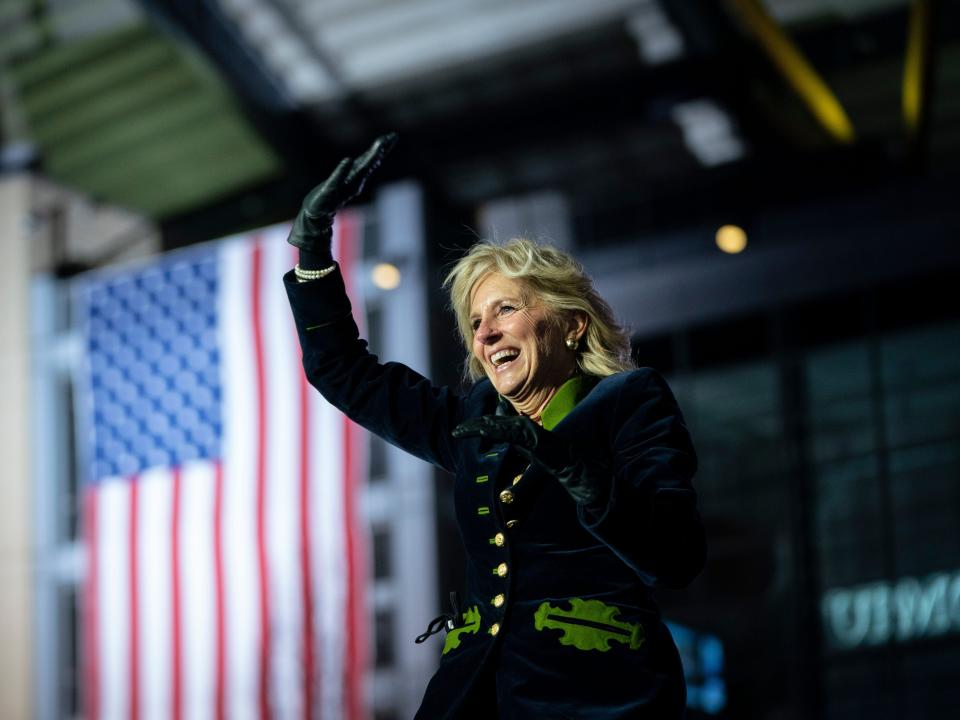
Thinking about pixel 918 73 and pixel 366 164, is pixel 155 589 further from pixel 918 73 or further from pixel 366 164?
pixel 366 164

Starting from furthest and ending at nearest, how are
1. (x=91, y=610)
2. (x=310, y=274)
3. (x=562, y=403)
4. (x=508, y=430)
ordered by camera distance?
1. (x=91, y=610)
2. (x=310, y=274)
3. (x=562, y=403)
4. (x=508, y=430)

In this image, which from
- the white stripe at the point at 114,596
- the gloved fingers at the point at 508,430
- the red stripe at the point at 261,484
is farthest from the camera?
the white stripe at the point at 114,596

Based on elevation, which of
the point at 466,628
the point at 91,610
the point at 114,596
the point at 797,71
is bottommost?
the point at 91,610

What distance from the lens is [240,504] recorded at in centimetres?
1357

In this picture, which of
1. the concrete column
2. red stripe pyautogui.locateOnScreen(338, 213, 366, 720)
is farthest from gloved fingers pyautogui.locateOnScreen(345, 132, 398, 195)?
the concrete column

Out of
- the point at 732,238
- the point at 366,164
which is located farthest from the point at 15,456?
the point at 366,164

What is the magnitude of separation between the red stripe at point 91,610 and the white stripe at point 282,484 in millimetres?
2143

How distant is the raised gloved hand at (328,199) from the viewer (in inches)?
100

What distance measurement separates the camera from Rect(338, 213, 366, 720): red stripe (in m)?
12.9

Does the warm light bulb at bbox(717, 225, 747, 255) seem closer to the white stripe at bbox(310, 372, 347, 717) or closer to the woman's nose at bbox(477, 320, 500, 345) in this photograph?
the white stripe at bbox(310, 372, 347, 717)

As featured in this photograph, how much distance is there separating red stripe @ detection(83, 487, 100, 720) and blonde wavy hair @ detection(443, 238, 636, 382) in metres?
12.4

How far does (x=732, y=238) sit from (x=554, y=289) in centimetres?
1210

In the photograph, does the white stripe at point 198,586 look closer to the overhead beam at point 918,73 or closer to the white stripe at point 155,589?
the white stripe at point 155,589

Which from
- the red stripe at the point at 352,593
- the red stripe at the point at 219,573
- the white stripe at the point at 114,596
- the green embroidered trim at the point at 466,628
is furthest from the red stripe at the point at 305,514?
the green embroidered trim at the point at 466,628
